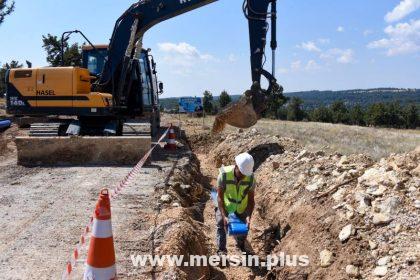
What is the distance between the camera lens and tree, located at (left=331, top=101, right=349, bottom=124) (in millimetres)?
84456

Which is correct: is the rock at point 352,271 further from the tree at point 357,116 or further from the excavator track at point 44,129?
the tree at point 357,116

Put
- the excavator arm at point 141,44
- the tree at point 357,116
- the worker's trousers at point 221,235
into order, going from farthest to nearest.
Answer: the tree at point 357,116 → the excavator arm at point 141,44 → the worker's trousers at point 221,235

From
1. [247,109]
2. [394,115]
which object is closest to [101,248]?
[247,109]

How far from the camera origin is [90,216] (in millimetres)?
6383

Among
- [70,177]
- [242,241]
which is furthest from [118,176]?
[242,241]

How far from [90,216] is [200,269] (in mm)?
1753

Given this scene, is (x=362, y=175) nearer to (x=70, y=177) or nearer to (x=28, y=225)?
(x=28, y=225)

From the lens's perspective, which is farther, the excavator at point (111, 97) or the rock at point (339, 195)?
the excavator at point (111, 97)

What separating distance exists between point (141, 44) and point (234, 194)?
305 inches

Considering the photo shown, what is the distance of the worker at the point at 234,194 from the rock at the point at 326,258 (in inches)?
52.1

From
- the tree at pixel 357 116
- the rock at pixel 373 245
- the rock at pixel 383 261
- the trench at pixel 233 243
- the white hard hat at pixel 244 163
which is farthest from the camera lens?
the tree at pixel 357 116

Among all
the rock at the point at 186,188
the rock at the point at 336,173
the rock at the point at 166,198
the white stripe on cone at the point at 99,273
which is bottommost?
the rock at the point at 186,188

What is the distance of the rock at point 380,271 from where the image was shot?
4.36m

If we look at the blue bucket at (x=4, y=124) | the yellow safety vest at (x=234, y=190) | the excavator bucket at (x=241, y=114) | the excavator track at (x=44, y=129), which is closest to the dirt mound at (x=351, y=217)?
the yellow safety vest at (x=234, y=190)
